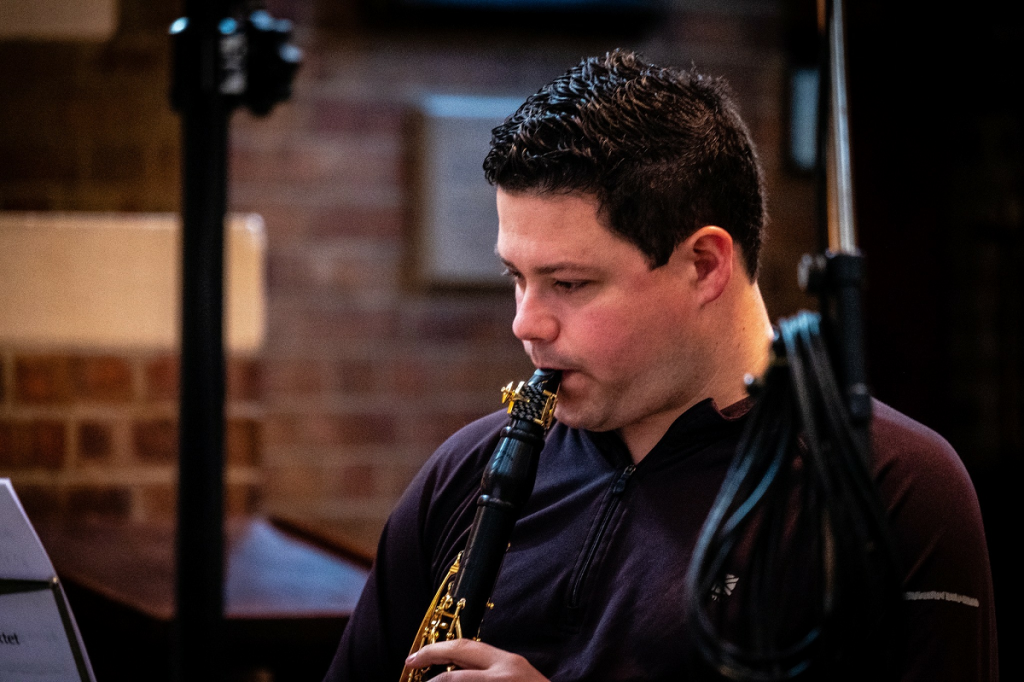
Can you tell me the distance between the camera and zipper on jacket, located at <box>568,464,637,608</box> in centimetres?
112

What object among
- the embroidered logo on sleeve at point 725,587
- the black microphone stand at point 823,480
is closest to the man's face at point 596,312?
the embroidered logo on sleeve at point 725,587

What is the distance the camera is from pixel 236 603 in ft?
5.03

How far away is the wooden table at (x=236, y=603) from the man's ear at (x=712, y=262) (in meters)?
0.71

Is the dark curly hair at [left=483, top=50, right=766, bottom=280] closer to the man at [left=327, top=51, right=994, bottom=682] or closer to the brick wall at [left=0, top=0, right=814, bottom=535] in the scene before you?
the man at [left=327, top=51, right=994, bottom=682]

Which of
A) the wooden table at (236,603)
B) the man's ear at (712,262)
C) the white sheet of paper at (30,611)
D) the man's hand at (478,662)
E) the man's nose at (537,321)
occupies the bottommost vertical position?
the wooden table at (236,603)

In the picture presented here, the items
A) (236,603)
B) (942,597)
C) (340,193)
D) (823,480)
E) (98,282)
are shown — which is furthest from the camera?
(340,193)

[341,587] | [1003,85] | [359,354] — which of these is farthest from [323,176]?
[1003,85]

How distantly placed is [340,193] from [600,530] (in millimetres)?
1517

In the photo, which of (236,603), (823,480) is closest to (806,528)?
(823,480)

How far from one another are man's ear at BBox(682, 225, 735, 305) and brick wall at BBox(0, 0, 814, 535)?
132cm

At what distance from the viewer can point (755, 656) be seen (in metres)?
0.63

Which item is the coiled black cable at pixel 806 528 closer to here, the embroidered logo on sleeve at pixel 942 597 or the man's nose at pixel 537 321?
the embroidered logo on sleeve at pixel 942 597

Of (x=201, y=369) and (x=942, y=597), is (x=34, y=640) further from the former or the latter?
(x=942, y=597)

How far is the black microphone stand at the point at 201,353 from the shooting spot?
1.01 meters
